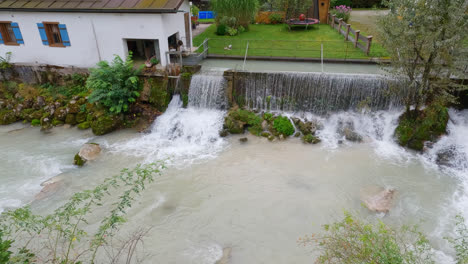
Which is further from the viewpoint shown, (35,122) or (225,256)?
(35,122)

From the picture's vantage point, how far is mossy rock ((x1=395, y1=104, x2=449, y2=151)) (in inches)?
504

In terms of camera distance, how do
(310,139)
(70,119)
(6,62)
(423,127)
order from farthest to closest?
(6,62)
(70,119)
(310,139)
(423,127)

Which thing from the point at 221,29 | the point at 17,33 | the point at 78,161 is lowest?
the point at 78,161

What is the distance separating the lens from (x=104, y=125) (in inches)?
568

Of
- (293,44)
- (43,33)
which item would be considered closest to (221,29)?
(293,44)

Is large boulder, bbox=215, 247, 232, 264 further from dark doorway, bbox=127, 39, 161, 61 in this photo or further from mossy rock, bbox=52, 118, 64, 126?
dark doorway, bbox=127, 39, 161, 61

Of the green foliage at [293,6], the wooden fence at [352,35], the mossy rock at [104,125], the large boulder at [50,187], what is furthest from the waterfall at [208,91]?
the green foliage at [293,6]

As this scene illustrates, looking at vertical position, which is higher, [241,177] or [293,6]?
[293,6]

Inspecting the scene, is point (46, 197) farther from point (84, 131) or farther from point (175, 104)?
point (175, 104)

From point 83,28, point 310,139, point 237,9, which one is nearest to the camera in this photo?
point 310,139

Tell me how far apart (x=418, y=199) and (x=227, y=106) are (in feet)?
30.5

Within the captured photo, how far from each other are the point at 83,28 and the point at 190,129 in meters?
8.17

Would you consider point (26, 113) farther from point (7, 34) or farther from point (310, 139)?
point (310, 139)

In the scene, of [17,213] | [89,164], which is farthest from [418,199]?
[89,164]
